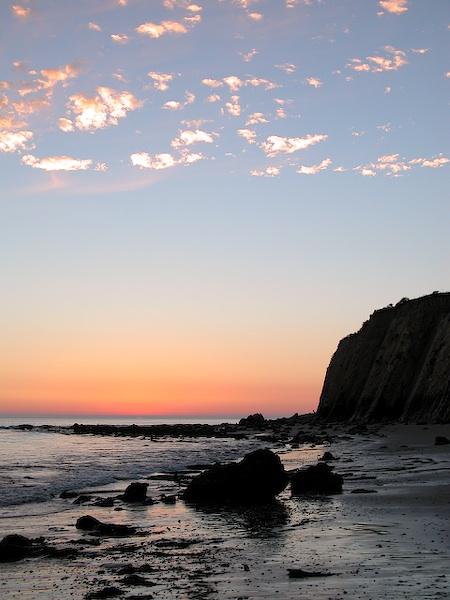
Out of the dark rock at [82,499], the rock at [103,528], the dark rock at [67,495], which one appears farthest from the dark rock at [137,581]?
the dark rock at [67,495]

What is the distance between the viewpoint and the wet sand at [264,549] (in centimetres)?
729

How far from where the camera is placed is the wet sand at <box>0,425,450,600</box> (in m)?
7.29

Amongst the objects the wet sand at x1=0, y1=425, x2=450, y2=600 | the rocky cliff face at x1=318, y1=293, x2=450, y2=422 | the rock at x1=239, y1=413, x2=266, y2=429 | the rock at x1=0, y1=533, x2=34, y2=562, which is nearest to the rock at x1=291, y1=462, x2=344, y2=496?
the wet sand at x1=0, y1=425, x2=450, y2=600

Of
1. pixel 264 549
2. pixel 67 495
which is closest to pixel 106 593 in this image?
pixel 264 549

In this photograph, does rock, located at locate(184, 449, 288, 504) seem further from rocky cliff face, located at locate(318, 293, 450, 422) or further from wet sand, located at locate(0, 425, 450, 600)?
rocky cliff face, located at locate(318, 293, 450, 422)

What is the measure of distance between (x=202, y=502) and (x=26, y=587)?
897 centimetres

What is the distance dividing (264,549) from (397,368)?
5366cm

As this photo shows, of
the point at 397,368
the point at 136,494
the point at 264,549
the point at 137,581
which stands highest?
the point at 397,368

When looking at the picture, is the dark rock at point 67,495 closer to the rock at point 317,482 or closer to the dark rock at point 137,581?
the rock at point 317,482

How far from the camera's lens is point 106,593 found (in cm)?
743

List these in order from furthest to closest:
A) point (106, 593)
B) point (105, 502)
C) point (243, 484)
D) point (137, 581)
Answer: point (105, 502), point (243, 484), point (137, 581), point (106, 593)

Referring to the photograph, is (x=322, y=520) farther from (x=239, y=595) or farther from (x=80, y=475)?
(x=80, y=475)

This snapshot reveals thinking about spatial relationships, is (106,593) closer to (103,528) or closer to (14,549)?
(14,549)

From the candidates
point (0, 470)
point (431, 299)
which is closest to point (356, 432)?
point (431, 299)
